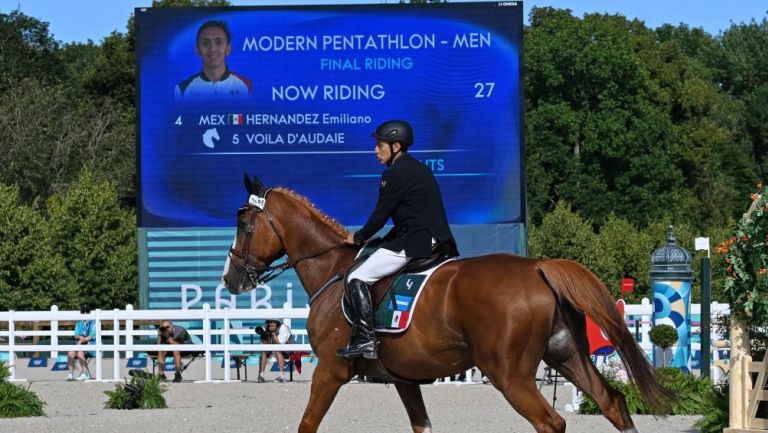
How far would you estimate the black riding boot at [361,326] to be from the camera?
10.5 metres

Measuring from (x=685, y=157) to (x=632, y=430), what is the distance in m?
53.0

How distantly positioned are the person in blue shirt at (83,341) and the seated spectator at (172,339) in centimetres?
127

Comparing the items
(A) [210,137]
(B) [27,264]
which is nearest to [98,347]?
(A) [210,137]

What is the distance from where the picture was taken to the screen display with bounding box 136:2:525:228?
2853 centimetres

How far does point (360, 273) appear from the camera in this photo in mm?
10680

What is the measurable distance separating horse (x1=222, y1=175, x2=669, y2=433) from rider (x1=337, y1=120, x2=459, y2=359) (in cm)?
20

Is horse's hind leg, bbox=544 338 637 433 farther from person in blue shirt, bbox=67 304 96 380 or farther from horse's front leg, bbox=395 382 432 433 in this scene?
person in blue shirt, bbox=67 304 96 380

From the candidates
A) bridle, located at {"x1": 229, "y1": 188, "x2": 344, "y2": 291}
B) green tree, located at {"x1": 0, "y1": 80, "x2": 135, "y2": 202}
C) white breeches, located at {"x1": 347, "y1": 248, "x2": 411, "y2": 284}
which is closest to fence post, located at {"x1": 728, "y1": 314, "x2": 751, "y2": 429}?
white breeches, located at {"x1": 347, "y1": 248, "x2": 411, "y2": 284}

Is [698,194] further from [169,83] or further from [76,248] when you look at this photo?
[169,83]

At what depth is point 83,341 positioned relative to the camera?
83.9 ft

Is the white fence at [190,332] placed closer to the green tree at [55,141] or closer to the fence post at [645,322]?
the fence post at [645,322]

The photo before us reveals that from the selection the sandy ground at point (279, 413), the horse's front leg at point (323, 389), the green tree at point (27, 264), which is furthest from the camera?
the green tree at point (27, 264)

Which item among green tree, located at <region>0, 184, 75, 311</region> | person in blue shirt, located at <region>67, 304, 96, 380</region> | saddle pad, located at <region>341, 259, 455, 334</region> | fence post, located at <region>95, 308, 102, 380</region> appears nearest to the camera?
saddle pad, located at <region>341, 259, 455, 334</region>

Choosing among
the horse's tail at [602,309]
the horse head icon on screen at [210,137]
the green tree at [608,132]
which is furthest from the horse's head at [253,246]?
the green tree at [608,132]
